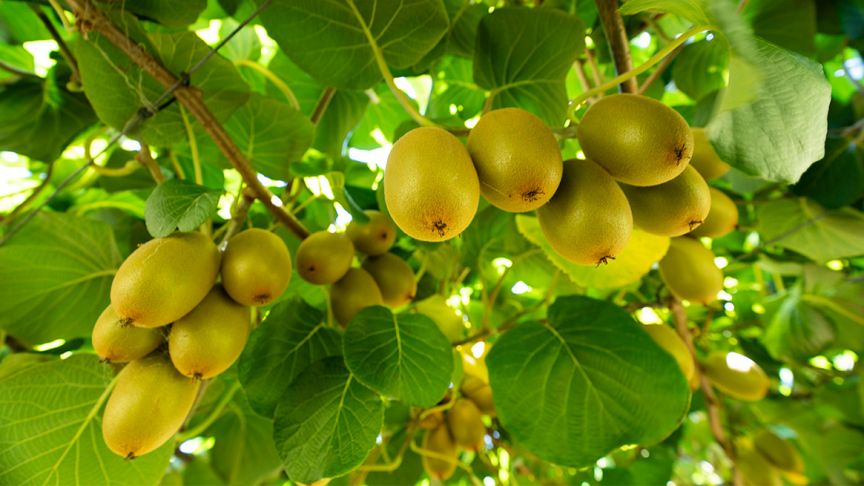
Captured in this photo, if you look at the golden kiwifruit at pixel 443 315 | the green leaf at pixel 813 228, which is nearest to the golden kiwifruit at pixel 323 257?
the golden kiwifruit at pixel 443 315

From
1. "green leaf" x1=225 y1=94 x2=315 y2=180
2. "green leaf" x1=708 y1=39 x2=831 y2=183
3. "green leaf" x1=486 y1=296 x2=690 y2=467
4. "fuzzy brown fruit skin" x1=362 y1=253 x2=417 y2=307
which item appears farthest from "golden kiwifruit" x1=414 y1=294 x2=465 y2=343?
"green leaf" x1=708 y1=39 x2=831 y2=183

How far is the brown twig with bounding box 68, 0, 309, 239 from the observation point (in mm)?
604

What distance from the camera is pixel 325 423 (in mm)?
685

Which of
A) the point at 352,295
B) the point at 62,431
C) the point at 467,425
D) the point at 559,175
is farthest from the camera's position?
the point at 467,425

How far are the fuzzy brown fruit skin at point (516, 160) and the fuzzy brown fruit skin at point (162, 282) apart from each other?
33 cm

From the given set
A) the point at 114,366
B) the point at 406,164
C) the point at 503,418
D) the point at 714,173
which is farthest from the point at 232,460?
the point at 714,173

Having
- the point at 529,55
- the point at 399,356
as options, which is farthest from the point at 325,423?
the point at 529,55

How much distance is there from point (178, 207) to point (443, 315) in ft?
1.74

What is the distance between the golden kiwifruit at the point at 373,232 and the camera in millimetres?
823

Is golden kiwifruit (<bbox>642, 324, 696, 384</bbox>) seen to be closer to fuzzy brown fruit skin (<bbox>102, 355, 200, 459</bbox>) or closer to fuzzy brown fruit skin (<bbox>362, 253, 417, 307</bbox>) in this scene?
fuzzy brown fruit skin (<bbox>362, 253, 417, 307</bbox>)

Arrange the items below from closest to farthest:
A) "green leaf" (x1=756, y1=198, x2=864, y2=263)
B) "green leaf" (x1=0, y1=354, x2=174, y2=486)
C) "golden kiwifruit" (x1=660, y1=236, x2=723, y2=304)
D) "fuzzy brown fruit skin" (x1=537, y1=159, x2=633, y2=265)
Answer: "fuzzy brown fruit skin" (x1=537, y1=159, x2=633, y2=265), "green leaf" (x1=0, y1=354, x2=174, y2=486), "golden kiwifruit" (x1=660, y1=236, x2=723, y2=304), "green leaf" (x1=756, y1=198, x2=864, y2=263)

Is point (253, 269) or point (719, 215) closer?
point (253, 269)

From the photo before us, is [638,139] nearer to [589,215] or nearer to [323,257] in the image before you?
[589,215]

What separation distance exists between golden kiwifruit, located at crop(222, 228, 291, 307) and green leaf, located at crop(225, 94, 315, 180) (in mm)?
253
